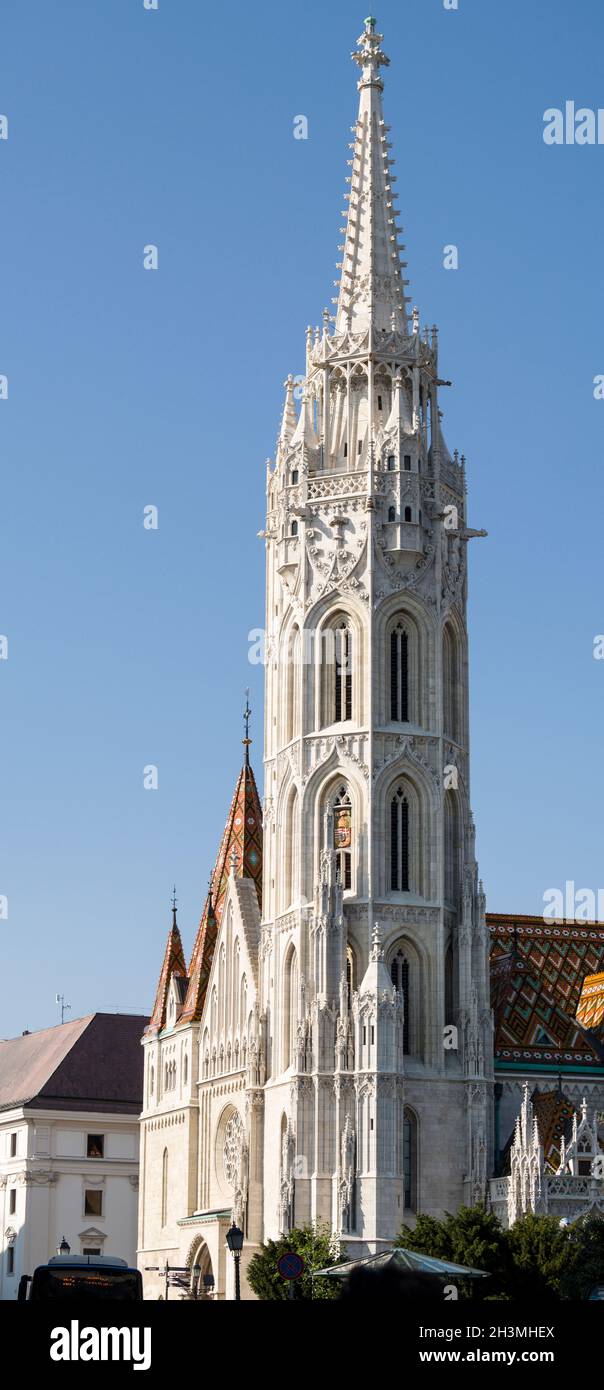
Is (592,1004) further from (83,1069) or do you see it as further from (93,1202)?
(83,1069)

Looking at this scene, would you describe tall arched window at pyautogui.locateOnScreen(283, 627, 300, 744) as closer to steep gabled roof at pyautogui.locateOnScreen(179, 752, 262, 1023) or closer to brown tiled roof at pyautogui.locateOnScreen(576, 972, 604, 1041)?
steep gabled roof at pyautogui.locateOnScreen(179, 752, 262, 1023)

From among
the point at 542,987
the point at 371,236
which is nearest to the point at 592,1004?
the point at 542,987

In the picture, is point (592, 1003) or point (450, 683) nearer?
point (450, 683)

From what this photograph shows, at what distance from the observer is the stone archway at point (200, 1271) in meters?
75.4

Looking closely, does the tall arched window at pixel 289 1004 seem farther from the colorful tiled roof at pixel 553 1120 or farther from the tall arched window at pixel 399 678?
the tall arched window at pixel 399 678

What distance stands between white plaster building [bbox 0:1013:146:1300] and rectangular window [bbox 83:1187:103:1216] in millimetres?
46

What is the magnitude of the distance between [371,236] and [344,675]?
56.3 feet

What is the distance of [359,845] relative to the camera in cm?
7275

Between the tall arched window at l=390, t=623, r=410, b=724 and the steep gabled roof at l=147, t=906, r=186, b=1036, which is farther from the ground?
the tall arched window at l=390, t=623, r=410, b=724

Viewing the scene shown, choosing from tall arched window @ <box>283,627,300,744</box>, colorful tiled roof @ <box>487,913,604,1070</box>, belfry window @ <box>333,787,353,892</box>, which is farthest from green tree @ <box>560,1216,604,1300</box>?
tall arched window @ <box>283,627,300,744</box>

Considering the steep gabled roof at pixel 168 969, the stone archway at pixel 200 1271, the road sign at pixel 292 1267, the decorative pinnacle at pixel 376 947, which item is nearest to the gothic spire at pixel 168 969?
the steep gabled roof at pixel 168 969

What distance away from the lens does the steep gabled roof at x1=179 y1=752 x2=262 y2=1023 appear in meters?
84.4
